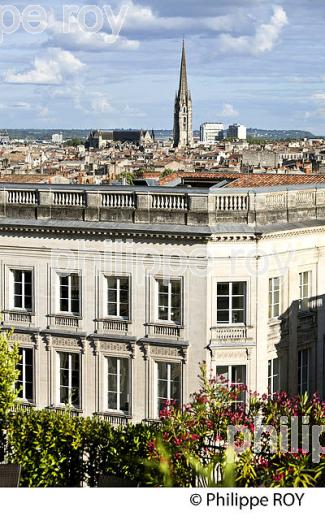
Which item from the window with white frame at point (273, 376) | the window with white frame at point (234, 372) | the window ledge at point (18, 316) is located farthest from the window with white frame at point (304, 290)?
the window ledge at point (18, 316)

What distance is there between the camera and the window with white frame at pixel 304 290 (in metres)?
33.7

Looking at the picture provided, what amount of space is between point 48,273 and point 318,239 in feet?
27.2

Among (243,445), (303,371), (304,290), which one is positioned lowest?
(303,371)

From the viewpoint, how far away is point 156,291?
32062mm

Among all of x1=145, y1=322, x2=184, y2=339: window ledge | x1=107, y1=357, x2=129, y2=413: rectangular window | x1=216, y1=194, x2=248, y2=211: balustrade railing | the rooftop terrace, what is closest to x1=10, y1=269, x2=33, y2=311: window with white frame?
the rooftop terrace

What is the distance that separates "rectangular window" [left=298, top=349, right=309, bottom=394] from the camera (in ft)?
111

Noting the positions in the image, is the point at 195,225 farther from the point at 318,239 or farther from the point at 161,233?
the point at 318,239

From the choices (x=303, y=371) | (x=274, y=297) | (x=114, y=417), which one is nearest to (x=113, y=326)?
(x=114, y=417)

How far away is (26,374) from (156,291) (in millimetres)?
5221

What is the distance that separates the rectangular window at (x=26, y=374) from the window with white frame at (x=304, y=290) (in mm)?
8380

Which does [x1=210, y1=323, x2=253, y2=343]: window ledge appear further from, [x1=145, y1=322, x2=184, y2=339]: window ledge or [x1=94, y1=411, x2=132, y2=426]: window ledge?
[x1=94, y1=411, x2=132, y2=426]: window ledge

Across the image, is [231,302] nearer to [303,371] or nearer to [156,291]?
[156,291]

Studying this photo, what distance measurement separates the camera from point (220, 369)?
31719mm
